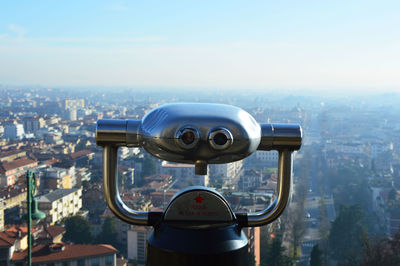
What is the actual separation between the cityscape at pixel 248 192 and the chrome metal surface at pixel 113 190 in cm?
9

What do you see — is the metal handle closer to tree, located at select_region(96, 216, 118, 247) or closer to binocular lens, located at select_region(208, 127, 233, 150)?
binocular lens, located at select_region(208, 127, 233, 150)

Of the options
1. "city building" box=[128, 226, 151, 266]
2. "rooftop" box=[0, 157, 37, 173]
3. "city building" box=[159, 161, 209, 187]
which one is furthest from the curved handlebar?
"rooftop" box=[0, 157, 37, 173]

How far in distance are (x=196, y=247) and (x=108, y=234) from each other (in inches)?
250

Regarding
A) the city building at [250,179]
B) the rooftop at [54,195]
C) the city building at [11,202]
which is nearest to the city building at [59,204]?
the rooftop at [54,195]

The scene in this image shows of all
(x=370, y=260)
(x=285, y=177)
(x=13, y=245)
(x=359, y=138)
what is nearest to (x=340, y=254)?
(x=370, y=260)

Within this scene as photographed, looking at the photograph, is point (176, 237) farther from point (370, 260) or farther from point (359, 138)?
point (359, 138)

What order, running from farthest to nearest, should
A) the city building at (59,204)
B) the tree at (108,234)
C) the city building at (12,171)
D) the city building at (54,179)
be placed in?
the city building at (12,171)
the city building at (54,179)
the city building at (59,204)
the tree at (108,234)

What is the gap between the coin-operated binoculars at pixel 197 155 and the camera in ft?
1.03

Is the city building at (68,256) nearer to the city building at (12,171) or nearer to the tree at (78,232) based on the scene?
the tree at (78,232)

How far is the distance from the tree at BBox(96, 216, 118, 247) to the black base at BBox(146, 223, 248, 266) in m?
6.20

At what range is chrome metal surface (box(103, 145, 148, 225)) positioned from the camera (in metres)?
0.37

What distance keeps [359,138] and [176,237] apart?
17.1 m

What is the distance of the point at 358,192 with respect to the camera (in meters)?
9.66

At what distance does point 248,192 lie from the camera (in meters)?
6.87
